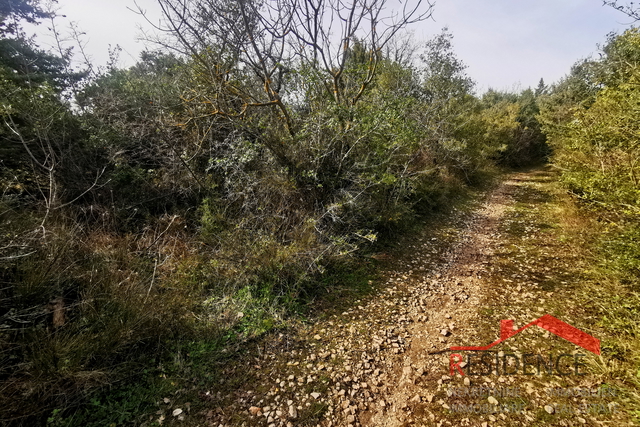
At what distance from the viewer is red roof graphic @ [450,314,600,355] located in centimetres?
291

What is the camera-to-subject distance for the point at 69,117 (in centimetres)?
520

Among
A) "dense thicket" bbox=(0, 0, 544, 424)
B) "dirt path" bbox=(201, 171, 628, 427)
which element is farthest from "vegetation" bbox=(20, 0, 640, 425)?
"dirt path" bbox=(201, 171, 628, 427)

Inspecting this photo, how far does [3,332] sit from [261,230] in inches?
124

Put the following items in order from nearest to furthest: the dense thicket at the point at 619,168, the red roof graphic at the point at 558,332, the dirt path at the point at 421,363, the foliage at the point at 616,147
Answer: the dirt path at the point at 421,363 < the red roof graphic at the point at 558,332 < the dense thicket at the point at 619,168 < the foliage at the point at 616,147

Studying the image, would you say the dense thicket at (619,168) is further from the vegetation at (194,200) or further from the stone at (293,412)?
the stone at (293,412)

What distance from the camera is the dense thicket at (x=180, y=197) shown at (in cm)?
265

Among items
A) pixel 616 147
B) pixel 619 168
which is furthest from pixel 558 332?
pixel 616 147

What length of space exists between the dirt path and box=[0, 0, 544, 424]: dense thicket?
2.97 ft

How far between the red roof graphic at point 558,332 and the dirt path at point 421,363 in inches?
3.0

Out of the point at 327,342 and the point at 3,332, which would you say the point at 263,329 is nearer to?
the point at 327,342

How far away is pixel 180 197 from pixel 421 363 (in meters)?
6.11

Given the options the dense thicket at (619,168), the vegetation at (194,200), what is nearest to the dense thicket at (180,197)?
the vegetation at (194,200)

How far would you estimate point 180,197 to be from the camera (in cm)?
595

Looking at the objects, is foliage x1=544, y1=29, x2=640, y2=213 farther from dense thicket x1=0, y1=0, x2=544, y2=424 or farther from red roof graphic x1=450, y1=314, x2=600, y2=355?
dense thicket x1=0, y1=0, x2=544, y2=424
